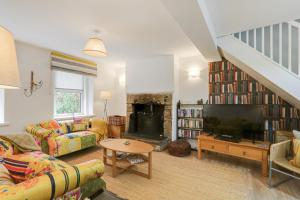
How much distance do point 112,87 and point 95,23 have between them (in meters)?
3.17

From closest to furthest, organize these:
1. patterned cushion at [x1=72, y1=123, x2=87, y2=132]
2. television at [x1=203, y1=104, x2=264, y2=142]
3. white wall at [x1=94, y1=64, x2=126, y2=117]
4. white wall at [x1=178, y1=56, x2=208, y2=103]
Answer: television at [x1=203, y1=104, x2=264, y2=142] < patterned cushion at [x1=72, y1=123, x2=87, y2=132] < white wall at [x1=178, y1=56, x2=208, y2=103] < white wall at [x1=94, y1=64, x2=126, y2=117]

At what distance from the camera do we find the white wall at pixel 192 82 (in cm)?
395

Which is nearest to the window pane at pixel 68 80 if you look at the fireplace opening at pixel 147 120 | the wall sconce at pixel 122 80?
the wall sconce at pixel 122 80

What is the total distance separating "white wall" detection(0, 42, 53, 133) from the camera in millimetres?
3215

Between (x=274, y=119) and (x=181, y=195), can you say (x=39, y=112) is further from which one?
(x=274, y=119)

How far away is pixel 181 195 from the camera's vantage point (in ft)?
6.87

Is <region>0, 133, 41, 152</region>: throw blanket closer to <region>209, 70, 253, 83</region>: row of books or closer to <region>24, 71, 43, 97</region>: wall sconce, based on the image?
<region>24, 71, 43, 97</region>: wall sconce

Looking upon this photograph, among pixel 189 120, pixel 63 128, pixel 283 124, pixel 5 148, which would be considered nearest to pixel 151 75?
pixel 189 120

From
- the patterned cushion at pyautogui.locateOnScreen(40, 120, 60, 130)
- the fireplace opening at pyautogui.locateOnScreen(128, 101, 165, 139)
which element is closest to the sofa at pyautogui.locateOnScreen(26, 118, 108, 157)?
the patterned cushion at pyautogui.locateOnScreen(40, 120, 60, 130)

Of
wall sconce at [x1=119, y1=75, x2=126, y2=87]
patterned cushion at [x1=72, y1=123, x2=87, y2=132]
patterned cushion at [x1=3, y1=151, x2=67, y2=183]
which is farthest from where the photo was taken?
wall sconce at [x1=119, y1=75, x2=126, y2=87]

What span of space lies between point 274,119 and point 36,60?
17.4 ft

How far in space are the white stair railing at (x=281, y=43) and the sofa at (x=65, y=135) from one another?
3706 millimetres

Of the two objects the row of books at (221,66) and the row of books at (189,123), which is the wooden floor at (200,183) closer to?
the row of books at (189,123)

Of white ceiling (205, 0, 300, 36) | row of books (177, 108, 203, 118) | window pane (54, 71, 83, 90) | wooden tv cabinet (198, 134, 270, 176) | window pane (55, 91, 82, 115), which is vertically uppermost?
white ceiling (205, 0, 300, 36)
